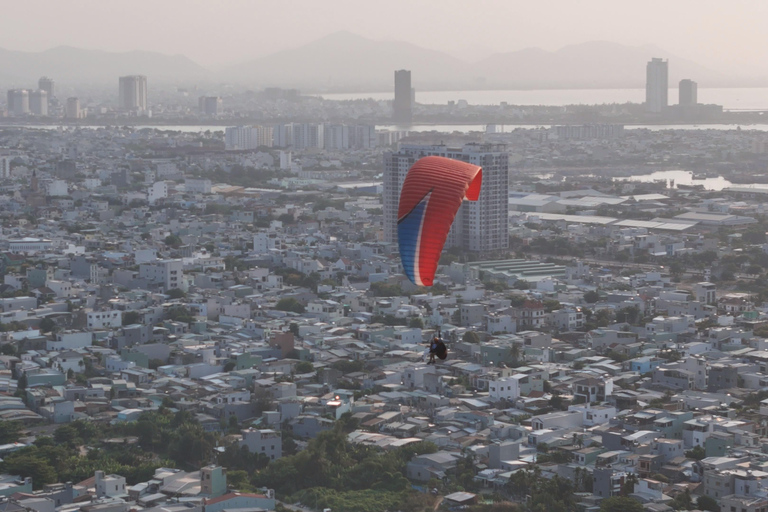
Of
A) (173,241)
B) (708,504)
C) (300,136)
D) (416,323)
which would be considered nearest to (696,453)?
(708,504)

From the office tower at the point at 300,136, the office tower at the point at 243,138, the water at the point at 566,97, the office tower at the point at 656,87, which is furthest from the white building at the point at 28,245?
the water at the point at 566,97

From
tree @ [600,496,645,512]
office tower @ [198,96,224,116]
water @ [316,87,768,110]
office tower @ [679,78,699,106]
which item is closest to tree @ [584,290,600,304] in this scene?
tree @ [600,496,645,512]

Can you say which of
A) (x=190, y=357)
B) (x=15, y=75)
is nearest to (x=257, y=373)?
(x=190, y=357)

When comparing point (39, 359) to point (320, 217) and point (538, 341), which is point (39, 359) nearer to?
point (538, 341)

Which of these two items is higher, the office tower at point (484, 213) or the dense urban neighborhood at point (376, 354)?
the office tower at point (484, 213)

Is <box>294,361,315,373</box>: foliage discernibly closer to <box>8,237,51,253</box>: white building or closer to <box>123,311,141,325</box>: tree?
<box>123,311,141,325</box>: tree

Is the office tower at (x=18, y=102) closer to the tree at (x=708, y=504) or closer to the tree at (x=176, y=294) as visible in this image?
the tree at (x=176, y=294)
